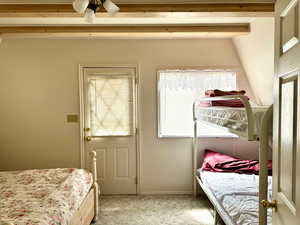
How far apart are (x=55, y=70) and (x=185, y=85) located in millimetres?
2002

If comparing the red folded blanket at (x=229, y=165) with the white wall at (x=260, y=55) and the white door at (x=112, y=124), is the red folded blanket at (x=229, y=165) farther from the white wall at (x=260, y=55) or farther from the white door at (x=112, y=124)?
the white door at (x=112, y=124)

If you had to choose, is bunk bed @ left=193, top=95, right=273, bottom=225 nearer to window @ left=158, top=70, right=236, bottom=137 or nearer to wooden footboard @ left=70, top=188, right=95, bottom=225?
window @ left=158, top=70, right=236, bottom=137

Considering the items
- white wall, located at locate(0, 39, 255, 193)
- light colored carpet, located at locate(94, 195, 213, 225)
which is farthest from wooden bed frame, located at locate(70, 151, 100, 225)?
white wall, located at locate(0, 39, 255, 193)

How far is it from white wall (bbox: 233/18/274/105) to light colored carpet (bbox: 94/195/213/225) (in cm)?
175

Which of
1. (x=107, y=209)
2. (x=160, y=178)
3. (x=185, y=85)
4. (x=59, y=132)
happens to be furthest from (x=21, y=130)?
(x=185, y=85)

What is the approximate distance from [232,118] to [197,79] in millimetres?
1821

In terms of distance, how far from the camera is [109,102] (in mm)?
3654

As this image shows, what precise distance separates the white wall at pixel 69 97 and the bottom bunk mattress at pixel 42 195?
94 centimetres

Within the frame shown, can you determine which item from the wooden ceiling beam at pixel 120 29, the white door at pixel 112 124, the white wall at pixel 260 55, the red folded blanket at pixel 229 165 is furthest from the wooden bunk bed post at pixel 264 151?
the white door at pixel 112 124

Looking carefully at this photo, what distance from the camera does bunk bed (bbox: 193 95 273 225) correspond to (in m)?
1.35

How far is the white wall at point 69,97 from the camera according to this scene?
11.9 ft

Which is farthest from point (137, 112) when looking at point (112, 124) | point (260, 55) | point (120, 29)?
point (260, 55)

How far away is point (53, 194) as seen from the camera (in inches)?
82.3

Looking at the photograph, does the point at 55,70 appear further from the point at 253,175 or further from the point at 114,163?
the point at 253,175
